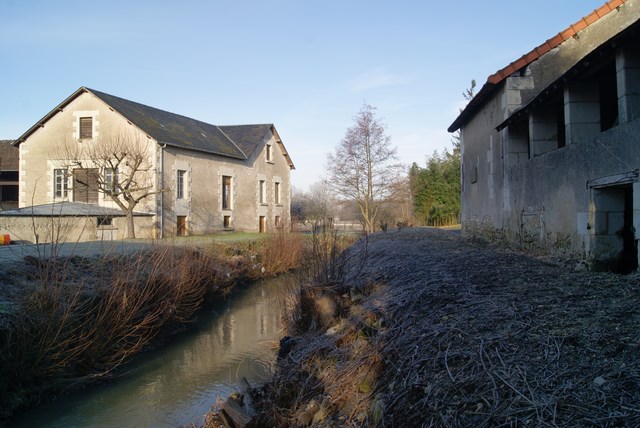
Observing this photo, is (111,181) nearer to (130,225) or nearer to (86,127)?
(130,225)

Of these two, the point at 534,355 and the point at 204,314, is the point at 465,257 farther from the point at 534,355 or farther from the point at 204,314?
the point at 204,314

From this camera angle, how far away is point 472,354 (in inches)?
138

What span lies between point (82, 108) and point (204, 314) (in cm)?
1586

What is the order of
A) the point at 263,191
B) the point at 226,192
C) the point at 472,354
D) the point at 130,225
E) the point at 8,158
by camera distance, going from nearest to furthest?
1. the point at 472,354
2. the point at 130,225
3. the point at 226,192
4. the point at 8,158
5. the point at 263,191

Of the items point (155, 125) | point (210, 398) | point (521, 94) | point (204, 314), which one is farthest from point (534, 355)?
point (155, 125)

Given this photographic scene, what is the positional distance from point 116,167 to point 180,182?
422cm

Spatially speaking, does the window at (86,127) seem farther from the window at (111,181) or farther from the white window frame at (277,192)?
the white window frame at (277,192)

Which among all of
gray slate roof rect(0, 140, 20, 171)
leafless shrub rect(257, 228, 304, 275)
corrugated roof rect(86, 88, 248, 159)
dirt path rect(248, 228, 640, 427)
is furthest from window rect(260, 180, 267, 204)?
dirt path rect(248, 228, 640, 427)

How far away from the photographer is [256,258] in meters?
18.5

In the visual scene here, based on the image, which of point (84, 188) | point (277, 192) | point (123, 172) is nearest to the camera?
point (123, 172)

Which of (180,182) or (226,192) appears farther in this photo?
(226,192)

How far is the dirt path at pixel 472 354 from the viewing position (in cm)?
280

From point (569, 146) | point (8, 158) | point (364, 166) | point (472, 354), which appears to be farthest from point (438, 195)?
point (472, 354)

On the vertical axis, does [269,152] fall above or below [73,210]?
above
